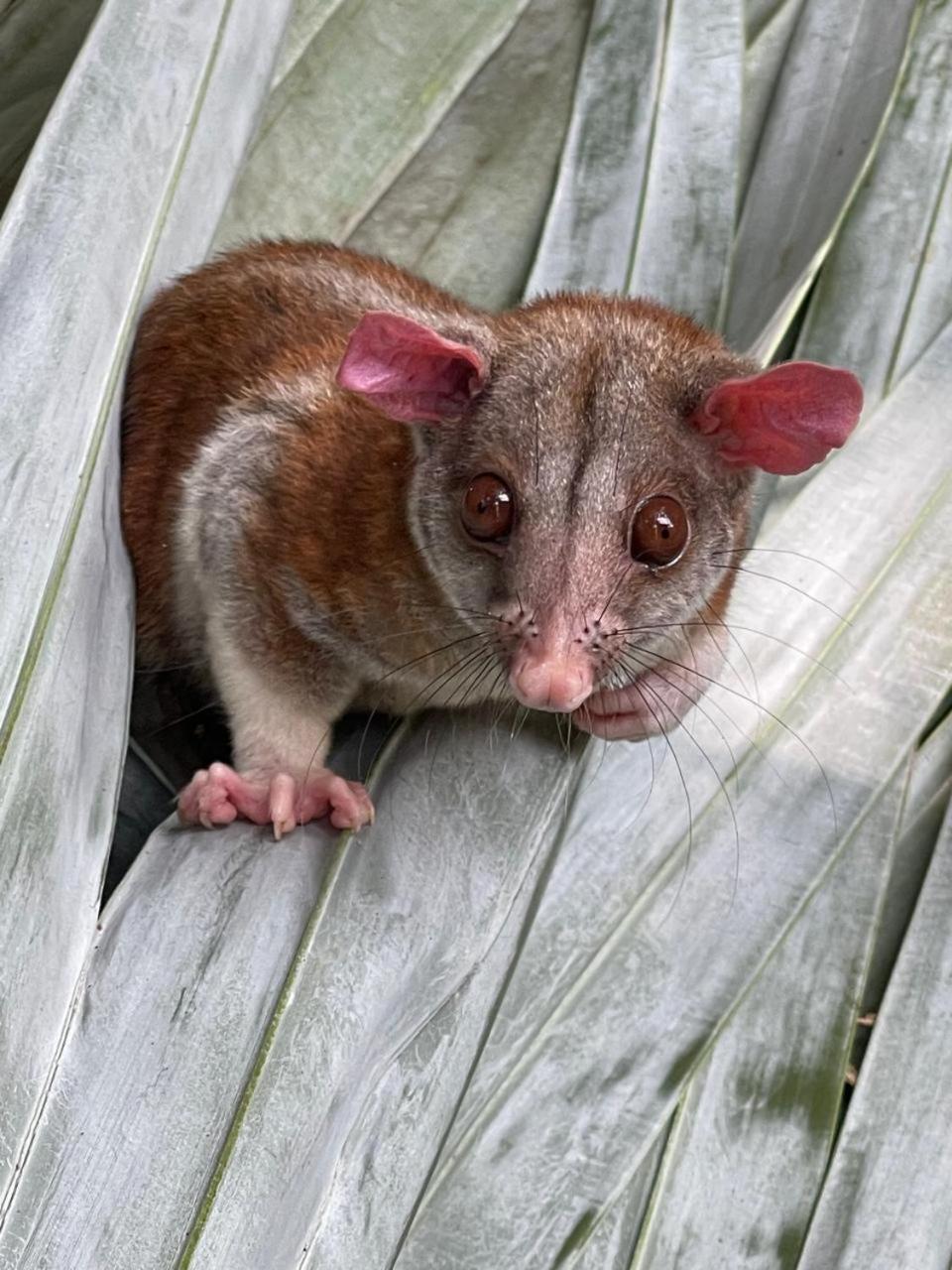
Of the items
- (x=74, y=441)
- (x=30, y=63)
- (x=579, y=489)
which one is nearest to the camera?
(x=579, y=489)

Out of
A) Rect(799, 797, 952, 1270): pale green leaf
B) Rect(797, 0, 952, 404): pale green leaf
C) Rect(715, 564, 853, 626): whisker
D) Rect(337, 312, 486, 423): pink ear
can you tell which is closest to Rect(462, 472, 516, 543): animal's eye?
Rect(337, 312, 486, 423): pink ear

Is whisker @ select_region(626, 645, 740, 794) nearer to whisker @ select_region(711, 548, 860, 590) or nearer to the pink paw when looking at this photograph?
whisker @ select_region(711, 548, 860, 590)

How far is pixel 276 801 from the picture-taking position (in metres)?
2.89

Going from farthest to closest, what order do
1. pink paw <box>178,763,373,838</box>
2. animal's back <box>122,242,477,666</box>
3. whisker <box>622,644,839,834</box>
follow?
1. animal's back <box>122,242,477,666</box>
2. whisker <box>622,644,839,834</box>
3. pink paw <box>178,763,373,838</box>

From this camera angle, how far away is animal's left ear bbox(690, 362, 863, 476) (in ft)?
8.18

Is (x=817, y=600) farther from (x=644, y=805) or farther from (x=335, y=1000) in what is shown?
(x=335, y=1000)

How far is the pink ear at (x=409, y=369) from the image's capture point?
251 centimetres

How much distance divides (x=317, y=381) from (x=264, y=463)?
0.19 meters

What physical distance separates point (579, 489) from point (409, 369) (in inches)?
12.8

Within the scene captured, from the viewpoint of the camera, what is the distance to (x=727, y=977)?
2898 millimetres

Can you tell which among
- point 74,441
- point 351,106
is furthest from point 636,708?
point 351,106

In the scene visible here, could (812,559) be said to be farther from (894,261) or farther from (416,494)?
(416,494)

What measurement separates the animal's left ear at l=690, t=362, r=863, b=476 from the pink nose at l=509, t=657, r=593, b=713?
488 millimetres

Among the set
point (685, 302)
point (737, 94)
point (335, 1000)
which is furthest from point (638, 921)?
point (737, 94)
